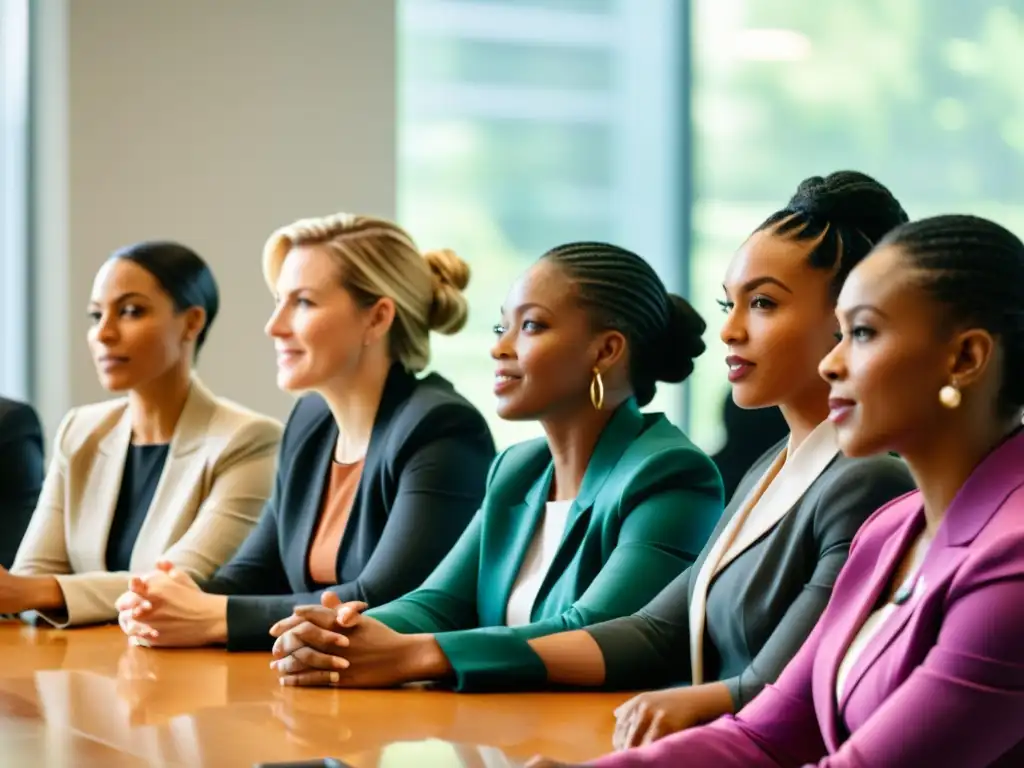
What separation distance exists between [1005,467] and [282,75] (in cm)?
406

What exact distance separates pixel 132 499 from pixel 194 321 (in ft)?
1.42

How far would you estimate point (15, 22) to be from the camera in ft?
17.1

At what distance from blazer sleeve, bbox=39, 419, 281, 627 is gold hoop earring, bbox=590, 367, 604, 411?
1075 millimetres

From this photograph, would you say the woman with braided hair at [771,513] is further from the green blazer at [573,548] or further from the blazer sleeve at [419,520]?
the blazer sleeve at [419,520]

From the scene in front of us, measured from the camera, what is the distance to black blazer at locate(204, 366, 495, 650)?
9.91ft

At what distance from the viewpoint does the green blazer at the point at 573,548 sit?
2436 mm

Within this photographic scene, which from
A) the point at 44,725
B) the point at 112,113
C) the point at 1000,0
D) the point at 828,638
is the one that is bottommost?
the point at 44,725

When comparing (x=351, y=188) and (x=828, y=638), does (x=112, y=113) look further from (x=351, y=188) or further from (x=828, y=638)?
(x=828, y=638)

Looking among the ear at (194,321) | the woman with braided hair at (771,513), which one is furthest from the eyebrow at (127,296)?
the woman with braided hair at (771,513)

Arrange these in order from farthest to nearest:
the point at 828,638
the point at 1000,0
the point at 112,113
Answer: the point at 1000,0, the point at 112,113, the point at 828,638

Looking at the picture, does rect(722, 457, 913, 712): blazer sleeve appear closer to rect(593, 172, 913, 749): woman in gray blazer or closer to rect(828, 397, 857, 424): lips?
rect(593, 172, 913, 749): woman in gray blazer

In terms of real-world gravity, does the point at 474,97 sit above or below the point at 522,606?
above

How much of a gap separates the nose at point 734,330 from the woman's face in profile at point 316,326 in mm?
1204

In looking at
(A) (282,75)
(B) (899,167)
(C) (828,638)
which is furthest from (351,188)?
(C) (828,638)
